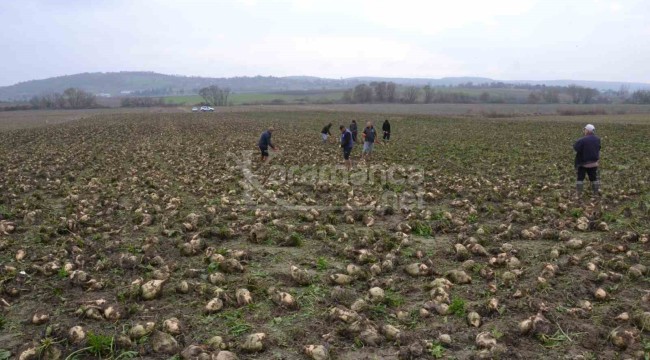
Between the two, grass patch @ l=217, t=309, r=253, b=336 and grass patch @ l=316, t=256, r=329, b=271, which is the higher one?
grass patch @ l=316, t=256, r=329, b=271

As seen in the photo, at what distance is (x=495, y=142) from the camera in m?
28.3

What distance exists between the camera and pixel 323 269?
735cm

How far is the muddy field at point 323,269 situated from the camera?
517 cm

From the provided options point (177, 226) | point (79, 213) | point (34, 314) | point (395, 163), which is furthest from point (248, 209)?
point (395, 163)

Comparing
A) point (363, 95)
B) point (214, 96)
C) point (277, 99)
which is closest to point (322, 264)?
point (363, 95)

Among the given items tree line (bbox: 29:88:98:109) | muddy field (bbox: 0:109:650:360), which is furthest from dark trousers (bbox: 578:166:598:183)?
tree line (bbox: 29:88:98:109)

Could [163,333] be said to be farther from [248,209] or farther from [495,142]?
[495,142]

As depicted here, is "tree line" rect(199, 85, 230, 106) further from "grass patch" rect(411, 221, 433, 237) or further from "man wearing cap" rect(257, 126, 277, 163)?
"grass patch" rect(411, 221, 433, 237)

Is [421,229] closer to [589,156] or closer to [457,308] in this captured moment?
[457,308]

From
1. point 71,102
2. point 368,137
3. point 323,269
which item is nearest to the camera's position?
point 323,269

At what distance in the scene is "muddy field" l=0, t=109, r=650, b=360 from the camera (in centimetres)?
517

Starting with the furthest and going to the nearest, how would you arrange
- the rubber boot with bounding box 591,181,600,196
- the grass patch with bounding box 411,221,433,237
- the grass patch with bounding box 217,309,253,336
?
1. the rubber boot with bounding box 591,181,600,196
2. the grass patch with bounding box 411,221,433,237
3. the grass patch with bounding box 217,309,253,336

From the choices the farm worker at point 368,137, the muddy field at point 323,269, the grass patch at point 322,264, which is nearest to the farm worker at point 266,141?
the muddy field at point 323,269

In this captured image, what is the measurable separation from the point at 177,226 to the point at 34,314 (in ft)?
13.0
